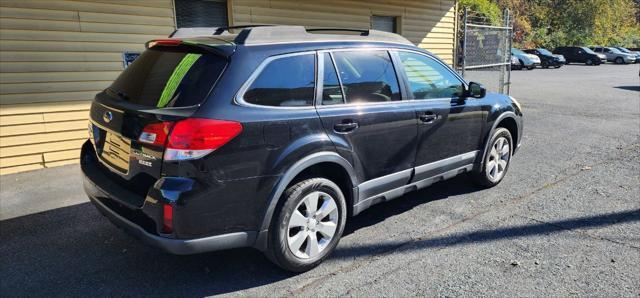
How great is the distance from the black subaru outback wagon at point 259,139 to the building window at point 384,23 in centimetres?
692

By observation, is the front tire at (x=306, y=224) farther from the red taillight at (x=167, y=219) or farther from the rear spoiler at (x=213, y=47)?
the rear spoiler at (x=213, y=47)

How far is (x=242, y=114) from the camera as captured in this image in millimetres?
2818

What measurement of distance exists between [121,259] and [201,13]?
4.90 meters

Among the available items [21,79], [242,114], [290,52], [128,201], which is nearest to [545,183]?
[290,52]

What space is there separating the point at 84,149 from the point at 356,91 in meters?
2.20

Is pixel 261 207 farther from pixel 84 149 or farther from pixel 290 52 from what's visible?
pixel 84 149

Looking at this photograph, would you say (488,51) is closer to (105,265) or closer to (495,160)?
(495,160)

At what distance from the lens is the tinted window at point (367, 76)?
11.6 feet

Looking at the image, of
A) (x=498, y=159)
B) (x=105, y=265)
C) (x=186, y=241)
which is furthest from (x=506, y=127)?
(x=105, y=265)

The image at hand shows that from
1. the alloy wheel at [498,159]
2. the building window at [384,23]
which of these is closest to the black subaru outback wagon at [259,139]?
the alloy wheel at [498,159]

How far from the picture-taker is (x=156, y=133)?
270 cm

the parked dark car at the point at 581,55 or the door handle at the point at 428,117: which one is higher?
the door handle at the point at 428,117

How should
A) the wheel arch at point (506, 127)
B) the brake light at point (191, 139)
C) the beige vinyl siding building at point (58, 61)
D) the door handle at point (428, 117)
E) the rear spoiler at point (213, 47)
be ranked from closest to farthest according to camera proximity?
the brake light at point (191, 139)
the rear spoiler at point (213, 47)
the door handle at point (428, 117)
the wheel arch at point (506, 127)
the beige vinyl siding building at point (58, 61)

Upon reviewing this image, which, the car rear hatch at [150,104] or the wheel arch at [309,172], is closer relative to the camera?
the car rear hatch at [150,104]
